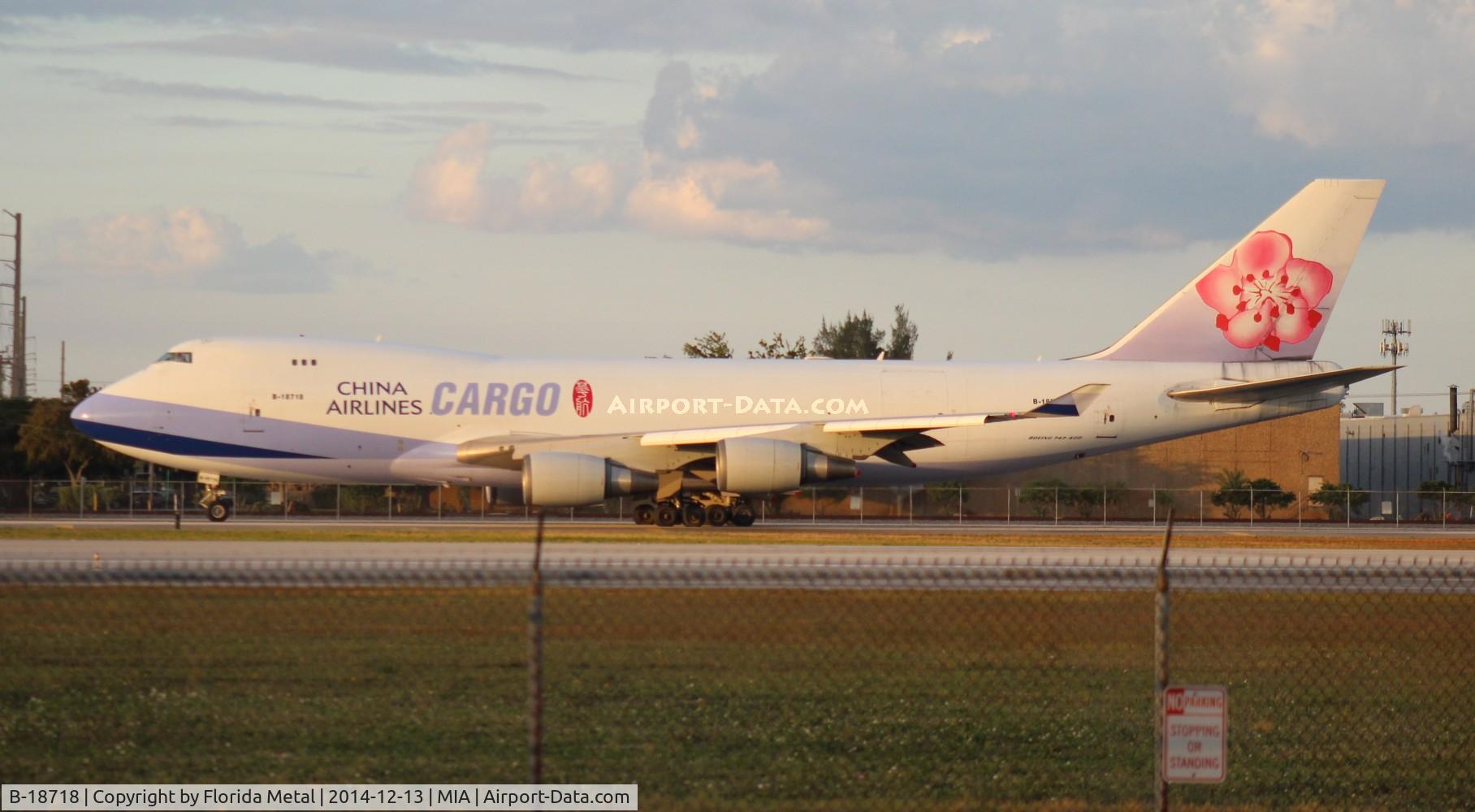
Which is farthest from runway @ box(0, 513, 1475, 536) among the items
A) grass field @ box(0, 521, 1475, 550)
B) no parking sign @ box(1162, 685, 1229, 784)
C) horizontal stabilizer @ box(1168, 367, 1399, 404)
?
no parking sign @ box(1162, 685, 1229, 784)

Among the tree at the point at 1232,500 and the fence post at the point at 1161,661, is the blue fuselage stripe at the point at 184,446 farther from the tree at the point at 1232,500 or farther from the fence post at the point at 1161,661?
the tree at the point at 1232,500

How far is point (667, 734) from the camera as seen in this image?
30.2 ft

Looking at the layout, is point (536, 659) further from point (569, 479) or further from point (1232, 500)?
point (1232, 500)

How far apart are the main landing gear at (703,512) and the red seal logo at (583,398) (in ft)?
9.07

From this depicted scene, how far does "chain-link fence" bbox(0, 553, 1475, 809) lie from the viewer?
8266 mm

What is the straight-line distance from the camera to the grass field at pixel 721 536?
27.1 m

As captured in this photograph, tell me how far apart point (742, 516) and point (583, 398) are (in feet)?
15.2

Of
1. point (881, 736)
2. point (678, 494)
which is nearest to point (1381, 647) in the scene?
point (881, 736)

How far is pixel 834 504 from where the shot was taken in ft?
162

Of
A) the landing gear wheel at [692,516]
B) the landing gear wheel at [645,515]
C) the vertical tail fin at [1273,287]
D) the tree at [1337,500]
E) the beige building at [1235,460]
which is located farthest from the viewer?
the beige building at [1235,460]

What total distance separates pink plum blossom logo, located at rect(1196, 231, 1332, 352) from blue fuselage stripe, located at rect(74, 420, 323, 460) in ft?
74.3

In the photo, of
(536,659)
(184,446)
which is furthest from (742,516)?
(536,659)

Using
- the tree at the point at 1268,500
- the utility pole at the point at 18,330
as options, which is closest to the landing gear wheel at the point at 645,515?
the tree at the point at 1268,500

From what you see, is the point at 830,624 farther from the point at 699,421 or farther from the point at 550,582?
the point at 699,421
